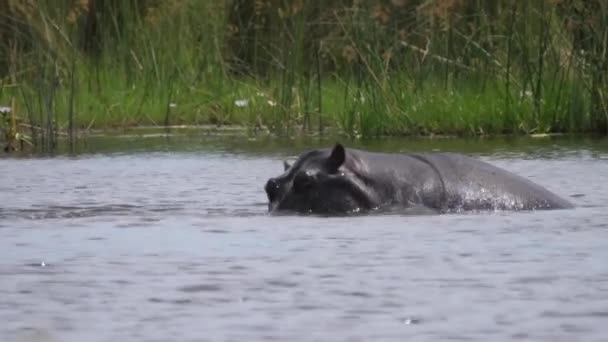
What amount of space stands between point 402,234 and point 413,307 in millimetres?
1467

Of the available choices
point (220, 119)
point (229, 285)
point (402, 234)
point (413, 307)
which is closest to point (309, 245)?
point (402, 234)

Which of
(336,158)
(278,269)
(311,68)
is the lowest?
(278,269)

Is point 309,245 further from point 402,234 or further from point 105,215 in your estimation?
point 105,215

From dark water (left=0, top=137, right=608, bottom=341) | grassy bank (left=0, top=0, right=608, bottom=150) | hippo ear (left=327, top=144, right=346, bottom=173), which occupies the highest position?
grassy bank (left=0, top=0, right=608, bottom=150)

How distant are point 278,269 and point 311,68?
758cm

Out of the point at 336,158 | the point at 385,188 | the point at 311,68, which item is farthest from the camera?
the point at 311,68

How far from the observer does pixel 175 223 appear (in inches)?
243

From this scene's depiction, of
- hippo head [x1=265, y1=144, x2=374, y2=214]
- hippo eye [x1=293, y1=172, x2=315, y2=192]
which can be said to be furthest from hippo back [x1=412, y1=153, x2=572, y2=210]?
hippo eye [x1=293, y1=172, x2=315, y2=192]

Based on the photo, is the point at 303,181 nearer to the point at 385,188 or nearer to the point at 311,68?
the point at 385,188

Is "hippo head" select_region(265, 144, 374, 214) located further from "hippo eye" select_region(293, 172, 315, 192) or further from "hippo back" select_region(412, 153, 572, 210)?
"hippo back" select_region(412, 153, 572, 210)

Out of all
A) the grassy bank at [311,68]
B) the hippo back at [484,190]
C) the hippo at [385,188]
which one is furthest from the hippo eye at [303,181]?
the grassy bank at [311,68]

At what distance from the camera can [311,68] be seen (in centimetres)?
1238

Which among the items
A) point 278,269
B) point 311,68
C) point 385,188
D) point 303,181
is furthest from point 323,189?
point 311,68

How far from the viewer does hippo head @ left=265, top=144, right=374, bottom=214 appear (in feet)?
20.6
